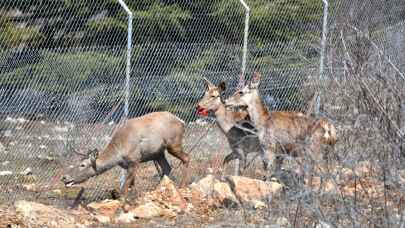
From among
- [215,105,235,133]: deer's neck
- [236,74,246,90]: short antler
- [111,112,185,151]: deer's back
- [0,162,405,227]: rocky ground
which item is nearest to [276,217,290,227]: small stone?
[0,162,405,227]: rocky ground

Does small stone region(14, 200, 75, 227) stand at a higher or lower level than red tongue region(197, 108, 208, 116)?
lower

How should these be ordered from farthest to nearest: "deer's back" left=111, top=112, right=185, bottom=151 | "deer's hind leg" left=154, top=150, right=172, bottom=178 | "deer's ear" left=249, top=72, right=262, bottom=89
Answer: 1. "deer's ear" left=249, top=72, right=262, bottom=89
2. "deer's hind leg" left=154, top=150, right=172, bottom=178
3. "deer's back" left=111, top=112, right=185, bottom=151

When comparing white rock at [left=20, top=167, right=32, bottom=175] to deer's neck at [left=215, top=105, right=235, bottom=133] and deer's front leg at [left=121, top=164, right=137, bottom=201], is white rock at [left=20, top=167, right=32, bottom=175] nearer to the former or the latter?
deer's front leg at [left=121, top=164, right=137, bottom=201]

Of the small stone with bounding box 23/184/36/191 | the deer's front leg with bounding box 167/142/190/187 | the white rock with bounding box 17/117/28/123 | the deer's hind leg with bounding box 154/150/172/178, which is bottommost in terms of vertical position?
the small stone with bounding box 23/184/36/191

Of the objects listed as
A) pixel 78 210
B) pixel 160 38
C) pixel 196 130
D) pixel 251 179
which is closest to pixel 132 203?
pixel 78 210

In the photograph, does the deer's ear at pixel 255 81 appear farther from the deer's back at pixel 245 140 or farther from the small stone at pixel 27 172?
the small stone at pixel 27 172

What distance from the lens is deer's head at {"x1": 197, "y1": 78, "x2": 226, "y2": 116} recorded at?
13586 millimetres

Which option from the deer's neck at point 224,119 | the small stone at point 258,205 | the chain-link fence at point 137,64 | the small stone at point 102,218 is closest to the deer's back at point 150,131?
the chain-link fence at point 137,64

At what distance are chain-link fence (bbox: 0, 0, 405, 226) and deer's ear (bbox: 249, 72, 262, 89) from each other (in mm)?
637

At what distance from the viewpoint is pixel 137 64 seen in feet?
45.0

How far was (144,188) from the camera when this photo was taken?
43.1 feet

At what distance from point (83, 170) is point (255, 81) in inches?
109

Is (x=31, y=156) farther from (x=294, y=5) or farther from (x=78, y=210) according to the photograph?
(x=294, y=5)

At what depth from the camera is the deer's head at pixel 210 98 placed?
44.6 ft
